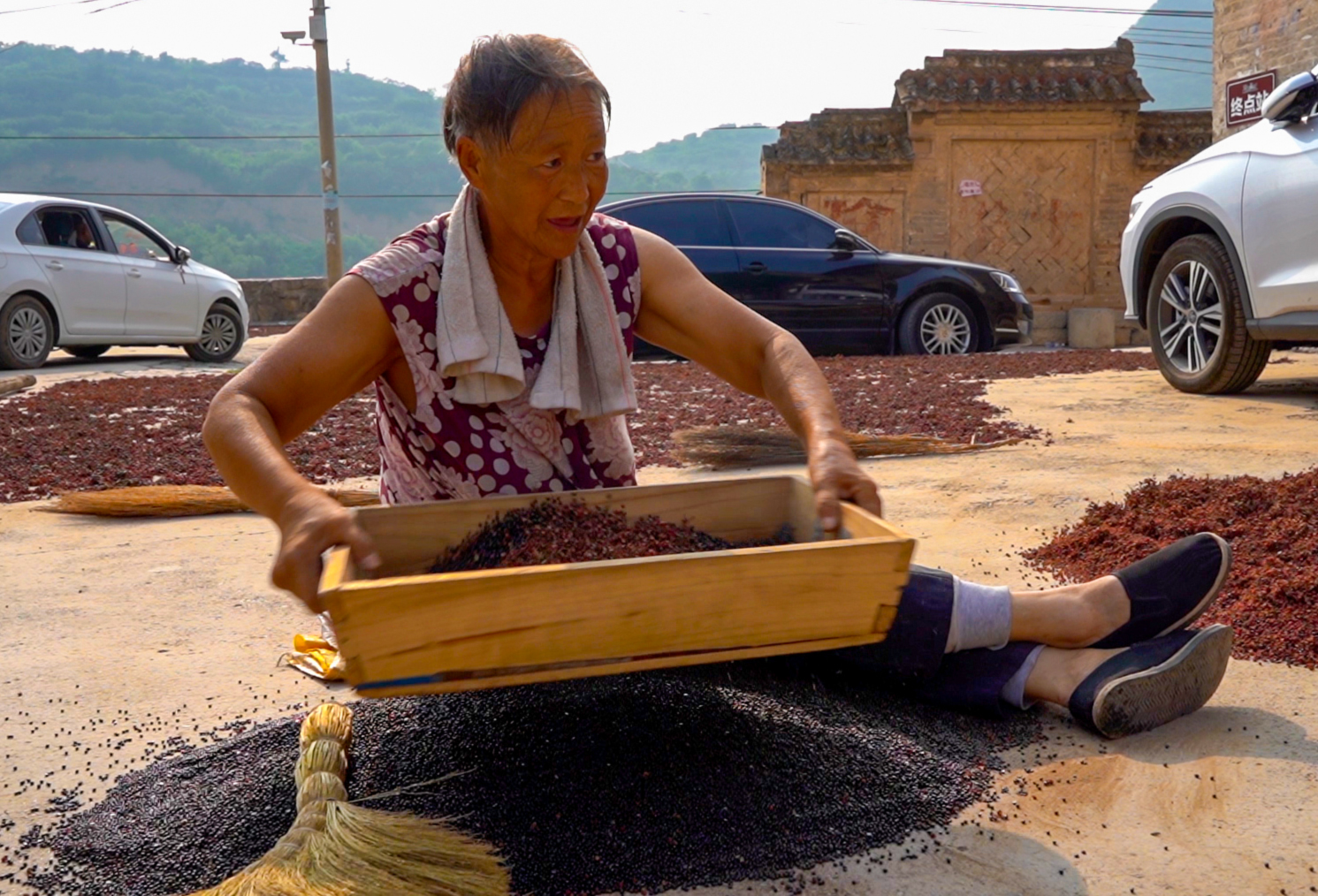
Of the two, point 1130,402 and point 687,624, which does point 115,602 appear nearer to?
point 687,624

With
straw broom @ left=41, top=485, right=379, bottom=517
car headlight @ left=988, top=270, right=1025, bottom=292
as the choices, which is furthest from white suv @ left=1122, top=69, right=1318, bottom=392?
straw broom @ left=41, top=485, right=379, bottom=517

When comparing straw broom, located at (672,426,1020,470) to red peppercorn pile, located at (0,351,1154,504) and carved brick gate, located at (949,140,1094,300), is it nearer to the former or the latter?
red peppercorn pile, located at (0,351,1154,504)

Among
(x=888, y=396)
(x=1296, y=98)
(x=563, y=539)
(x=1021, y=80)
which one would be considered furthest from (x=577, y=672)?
(x=1021, y=80)

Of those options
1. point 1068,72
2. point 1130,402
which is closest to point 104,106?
Result: point 1068,72

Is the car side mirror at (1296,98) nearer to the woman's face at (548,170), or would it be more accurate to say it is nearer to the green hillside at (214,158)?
the woman's face at (548,170)

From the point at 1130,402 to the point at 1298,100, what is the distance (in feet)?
5.81

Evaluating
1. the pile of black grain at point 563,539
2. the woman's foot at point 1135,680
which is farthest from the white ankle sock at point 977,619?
the pile of black grain at point 563,539

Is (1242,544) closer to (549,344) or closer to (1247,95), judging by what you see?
(549,344)

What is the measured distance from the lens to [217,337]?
1389cm

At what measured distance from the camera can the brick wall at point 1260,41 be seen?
11.8 meters

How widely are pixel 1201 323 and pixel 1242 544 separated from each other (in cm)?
395

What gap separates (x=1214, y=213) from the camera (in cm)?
645

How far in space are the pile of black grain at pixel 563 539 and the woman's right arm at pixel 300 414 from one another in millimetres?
298

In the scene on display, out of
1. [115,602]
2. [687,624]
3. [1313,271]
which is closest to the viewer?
[687,624]
